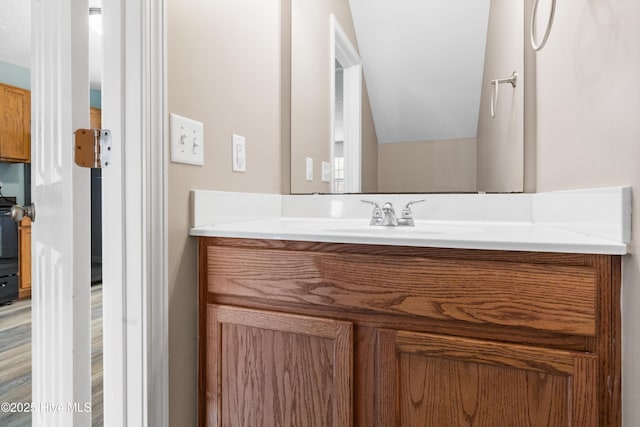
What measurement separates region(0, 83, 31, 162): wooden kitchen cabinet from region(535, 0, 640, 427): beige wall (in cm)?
439

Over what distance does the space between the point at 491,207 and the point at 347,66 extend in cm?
80

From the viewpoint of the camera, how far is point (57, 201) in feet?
3.00

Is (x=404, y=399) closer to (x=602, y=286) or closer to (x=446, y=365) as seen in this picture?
(x=446, y=365)

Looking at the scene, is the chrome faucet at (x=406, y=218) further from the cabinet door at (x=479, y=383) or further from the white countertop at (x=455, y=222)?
the cabinet door at (x=479, y=383)

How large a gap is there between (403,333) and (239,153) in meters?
0.79

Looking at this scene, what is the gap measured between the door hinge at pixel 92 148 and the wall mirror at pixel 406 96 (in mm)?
814

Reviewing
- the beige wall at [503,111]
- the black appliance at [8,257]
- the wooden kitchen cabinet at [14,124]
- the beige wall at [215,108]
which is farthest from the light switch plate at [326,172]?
the wooden kitchen cabinet at [14,124]

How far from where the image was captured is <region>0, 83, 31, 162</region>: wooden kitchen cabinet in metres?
3.55

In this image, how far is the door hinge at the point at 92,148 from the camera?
0.88 meters

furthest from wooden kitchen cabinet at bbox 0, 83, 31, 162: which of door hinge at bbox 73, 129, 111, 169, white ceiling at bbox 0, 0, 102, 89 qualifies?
door hinge at bbox 73, 129, 111, 169

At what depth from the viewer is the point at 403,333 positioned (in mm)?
841

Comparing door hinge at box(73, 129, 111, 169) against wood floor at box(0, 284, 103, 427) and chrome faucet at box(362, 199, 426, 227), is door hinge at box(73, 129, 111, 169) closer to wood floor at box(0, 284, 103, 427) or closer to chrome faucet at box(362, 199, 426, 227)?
chrome faucet at box(362, 199, 426, 227)

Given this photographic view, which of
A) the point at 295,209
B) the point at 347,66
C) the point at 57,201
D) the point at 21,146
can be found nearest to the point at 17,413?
the point at 57,201

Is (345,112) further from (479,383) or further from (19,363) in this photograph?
(19,363)
